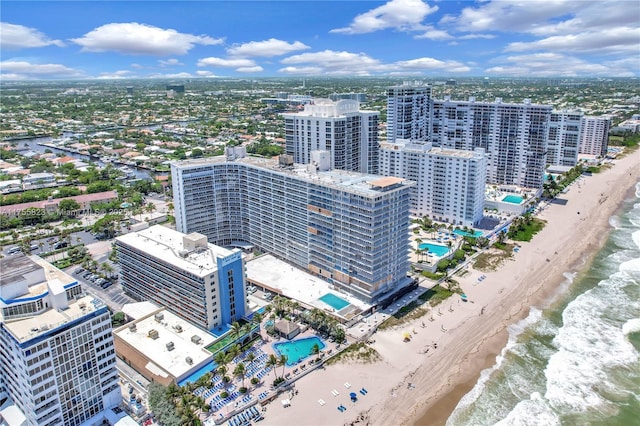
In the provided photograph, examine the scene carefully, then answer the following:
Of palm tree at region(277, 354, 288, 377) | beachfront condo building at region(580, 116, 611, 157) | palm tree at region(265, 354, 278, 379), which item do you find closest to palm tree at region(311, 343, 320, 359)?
palm tree at region(277, 354, 288, 377)

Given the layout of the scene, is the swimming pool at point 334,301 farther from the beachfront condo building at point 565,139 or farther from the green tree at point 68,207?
the beachfront condo building at point 565,139

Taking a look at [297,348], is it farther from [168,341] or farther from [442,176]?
[442,176]

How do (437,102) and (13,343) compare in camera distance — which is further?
(437,102)

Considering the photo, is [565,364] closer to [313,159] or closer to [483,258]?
[483,258]

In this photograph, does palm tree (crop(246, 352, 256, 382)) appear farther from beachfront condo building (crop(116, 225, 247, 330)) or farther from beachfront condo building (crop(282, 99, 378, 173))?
beachfront condo building (crop(282, 99, 378, 173))

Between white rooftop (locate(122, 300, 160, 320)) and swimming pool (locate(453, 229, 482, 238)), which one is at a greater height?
swimming pool (locate(453, 229, 482, 238))

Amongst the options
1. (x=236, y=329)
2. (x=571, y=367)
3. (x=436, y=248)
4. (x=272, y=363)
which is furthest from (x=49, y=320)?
(x=436, y=248)

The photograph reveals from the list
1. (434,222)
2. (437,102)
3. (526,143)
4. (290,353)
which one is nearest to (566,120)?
(526,143)
